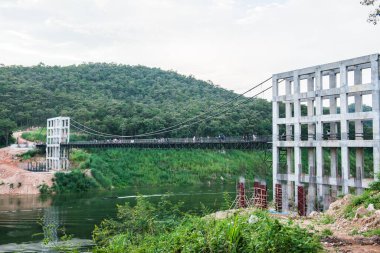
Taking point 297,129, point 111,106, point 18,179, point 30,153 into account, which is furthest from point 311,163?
point 111,106

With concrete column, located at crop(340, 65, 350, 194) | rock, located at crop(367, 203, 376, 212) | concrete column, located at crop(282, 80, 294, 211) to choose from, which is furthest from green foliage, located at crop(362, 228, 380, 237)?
concrete column, located at crop(282, 80, 294, 211)

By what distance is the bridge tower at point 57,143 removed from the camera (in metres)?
62.8

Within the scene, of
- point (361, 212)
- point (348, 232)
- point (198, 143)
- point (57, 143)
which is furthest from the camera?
point (57, 143)

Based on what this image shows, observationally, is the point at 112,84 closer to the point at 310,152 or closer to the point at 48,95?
the point at 48,95

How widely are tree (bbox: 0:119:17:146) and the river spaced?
1886 cm

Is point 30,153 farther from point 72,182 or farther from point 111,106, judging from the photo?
point 111,106

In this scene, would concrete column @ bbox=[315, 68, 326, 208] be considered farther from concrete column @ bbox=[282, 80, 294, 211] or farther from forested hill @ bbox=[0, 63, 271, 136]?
forested hill @ bbox=[0, 63, 271, 136]

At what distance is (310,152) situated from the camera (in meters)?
29.6

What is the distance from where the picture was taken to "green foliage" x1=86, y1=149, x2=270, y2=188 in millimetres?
62500

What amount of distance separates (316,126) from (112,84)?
88.8 meters

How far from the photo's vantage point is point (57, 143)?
63719 millimetres

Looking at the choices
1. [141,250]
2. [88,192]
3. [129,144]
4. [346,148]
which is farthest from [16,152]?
[141,250]

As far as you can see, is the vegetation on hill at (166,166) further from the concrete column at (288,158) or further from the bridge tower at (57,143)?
the concrete column at (288,158)

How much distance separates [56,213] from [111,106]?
46067 mm
